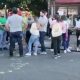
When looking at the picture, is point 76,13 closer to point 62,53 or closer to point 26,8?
point 26,8

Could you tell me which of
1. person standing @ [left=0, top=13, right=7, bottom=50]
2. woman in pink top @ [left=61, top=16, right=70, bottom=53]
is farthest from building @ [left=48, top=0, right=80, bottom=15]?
woman in pink top @ [left=61, top=16, right=70, bottom=53]

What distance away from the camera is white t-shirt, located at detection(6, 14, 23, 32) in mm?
15406

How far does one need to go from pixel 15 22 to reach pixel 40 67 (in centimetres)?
283

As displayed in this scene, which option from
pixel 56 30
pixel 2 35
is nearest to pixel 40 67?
pixel 56 30

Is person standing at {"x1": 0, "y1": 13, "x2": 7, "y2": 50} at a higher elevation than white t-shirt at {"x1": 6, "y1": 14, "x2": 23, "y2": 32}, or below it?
below

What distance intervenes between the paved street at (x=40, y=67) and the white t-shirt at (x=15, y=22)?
1.06 meters

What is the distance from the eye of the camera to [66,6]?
3294 cm

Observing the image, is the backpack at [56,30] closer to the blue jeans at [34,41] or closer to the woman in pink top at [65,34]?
the blue jeans at [34,41]

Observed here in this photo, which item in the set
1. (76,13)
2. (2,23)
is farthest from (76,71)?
(76,13)

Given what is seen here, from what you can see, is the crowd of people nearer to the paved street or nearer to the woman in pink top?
the woman in pink top

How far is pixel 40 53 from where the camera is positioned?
666 inches

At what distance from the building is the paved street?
1625 cm

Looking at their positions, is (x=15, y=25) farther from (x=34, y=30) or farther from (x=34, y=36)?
(x=34, y=36)

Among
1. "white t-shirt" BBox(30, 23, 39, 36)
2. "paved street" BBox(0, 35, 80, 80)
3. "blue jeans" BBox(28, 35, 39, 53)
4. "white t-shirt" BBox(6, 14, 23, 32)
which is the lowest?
"paved street" BBox(0, 35, 80, 80)
